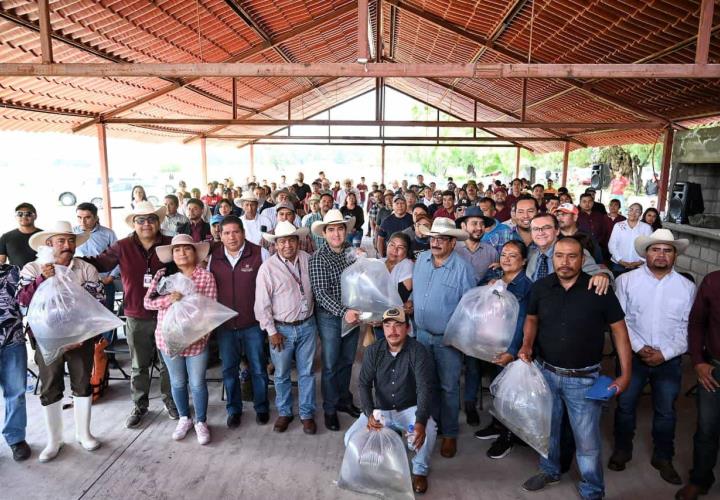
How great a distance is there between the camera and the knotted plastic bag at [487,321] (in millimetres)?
2719

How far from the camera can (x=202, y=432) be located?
3191 mm

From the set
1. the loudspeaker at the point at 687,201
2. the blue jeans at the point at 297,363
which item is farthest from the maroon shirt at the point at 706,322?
the loudspeaker at the point at 687,201

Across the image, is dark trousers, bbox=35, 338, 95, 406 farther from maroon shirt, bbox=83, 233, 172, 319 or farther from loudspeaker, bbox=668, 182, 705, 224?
loudspeaker, bbox=668, 182, 705, 224

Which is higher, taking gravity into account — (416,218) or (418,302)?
(416,218)

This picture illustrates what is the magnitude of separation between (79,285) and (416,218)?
132 inches

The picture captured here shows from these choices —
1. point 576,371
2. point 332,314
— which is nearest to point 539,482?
point 576,371

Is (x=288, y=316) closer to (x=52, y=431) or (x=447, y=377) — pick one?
(x=447, y=377)

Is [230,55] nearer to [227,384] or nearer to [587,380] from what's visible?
[227,384]

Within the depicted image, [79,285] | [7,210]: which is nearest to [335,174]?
[7,210]

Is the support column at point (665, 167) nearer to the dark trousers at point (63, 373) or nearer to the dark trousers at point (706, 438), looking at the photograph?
the dark trousers at point (706, 438)

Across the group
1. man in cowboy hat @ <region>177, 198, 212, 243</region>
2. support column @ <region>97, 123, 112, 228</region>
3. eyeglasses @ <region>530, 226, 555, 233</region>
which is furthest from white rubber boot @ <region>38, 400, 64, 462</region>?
support column @ <region>97, 123, 112, 228</region>

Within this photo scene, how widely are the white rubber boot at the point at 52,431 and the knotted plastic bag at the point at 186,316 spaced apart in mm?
803

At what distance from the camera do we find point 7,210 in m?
17.6

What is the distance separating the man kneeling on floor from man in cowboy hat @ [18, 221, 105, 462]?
178 centimetres
